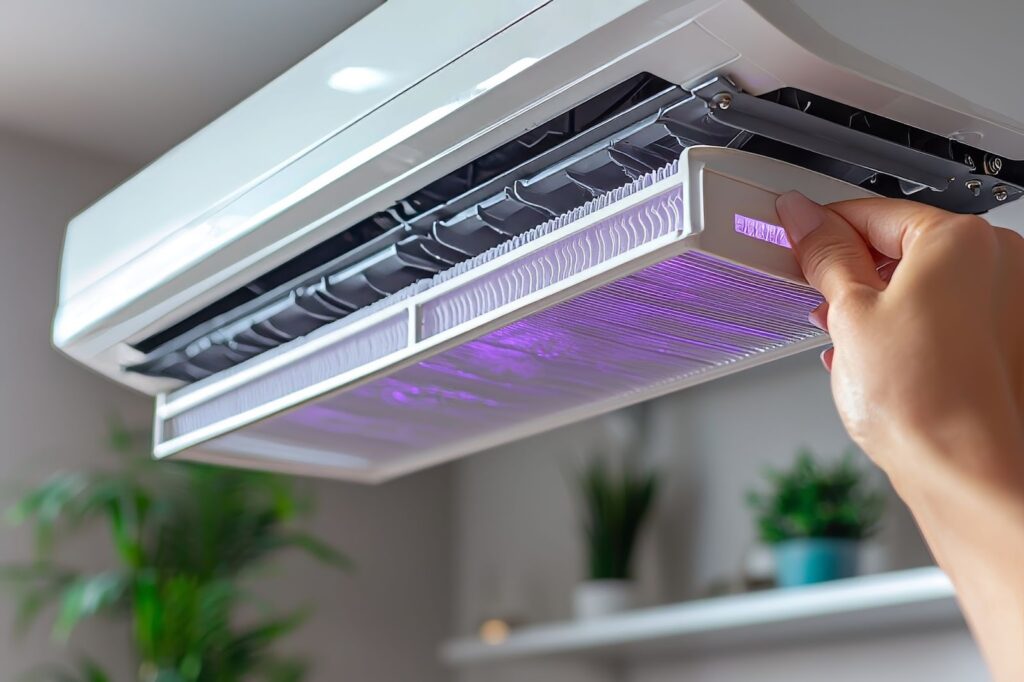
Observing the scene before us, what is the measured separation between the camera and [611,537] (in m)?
2.56

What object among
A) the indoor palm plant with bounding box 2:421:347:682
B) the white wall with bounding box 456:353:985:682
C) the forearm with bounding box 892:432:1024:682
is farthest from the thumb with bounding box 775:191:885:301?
the white wall with bounding box 456:353:985:682

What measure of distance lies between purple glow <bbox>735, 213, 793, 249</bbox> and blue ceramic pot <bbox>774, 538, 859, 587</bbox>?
57.6 inches

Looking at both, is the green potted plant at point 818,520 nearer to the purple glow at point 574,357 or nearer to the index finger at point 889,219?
the purple glow at point 574,357

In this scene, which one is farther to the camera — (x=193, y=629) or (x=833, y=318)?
(x=193, y=629)

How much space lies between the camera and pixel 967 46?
0.80 meters

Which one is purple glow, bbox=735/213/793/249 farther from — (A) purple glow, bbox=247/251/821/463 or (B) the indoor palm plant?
(B) the indoor palm plant

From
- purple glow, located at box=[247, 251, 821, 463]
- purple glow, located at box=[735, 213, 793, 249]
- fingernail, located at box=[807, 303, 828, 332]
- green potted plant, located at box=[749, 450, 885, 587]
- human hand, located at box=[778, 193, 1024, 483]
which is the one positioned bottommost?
human hand, located at box=[778, 193, 1024, 483]

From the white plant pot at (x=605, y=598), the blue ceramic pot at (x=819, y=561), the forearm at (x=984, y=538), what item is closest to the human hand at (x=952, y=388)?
the forearm at (x=984, y=538)

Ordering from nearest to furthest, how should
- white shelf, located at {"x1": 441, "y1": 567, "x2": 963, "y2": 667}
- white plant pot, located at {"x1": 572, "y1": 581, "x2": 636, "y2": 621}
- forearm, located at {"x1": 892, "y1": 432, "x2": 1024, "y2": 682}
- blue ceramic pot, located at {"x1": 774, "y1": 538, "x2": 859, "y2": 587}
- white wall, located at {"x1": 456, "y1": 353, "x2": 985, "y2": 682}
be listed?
forearm, located at {"x1": 892, "y1": 432, "x2": 1024, "y2": 682} < white shelf, located at {"x1": 441, "y1": 567, "x2": 963, "y2": 667} < blue ceramic pot, located at {"x1": 774, "y1": 538, "x2": 859, "y2": 587} < white wall, located at {"x1": 456, "y1": 353, "x2": 985, "y2": 682} < white plant pot, located at {"x1": 572, "y1": 581, "x2": 636, "y2": 621}

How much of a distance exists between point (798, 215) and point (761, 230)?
0.08ft

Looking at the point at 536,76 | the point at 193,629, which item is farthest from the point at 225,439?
the point at 193,629

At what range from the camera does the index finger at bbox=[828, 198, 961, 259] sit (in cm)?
70

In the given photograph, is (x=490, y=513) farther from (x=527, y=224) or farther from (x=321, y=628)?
(x=527, y=224)

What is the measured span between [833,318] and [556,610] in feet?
7.43
